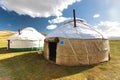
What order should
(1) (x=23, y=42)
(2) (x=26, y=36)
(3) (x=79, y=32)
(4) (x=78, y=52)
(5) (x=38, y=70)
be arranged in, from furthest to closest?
1. (2) (x=26, y=36)
2. (1) (x=23, y=42)
3. (3) (x=79, y=32)
4. (4) (x=78, y=52)
5. (5) (x=38, y=70)

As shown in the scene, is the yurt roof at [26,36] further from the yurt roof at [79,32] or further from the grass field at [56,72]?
the yurt roof at [79,32]

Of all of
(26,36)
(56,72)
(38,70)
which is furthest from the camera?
(26,36)

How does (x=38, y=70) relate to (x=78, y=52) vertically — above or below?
below

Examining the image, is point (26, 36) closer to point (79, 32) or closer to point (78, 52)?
point (79, 32)

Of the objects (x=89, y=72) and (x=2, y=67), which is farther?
(x=2, y=67)

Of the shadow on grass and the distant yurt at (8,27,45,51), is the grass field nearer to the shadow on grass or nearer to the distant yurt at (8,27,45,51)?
the shadow on grass

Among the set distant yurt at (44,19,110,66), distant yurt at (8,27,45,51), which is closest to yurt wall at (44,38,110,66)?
distant yurt at (44,19,110,66)

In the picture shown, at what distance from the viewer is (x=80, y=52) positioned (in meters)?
11.1

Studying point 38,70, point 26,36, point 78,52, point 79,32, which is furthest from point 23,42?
point 78,52

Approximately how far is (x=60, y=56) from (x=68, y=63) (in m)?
0.84

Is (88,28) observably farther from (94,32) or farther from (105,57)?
(105,57)

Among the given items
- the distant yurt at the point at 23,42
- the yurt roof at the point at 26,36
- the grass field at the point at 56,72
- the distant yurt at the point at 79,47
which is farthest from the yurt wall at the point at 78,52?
the yurt roof at the point at 26,36

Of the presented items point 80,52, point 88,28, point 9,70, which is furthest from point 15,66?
point 88,28

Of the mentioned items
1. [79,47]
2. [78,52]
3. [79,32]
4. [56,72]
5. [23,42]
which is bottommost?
[56,72]
